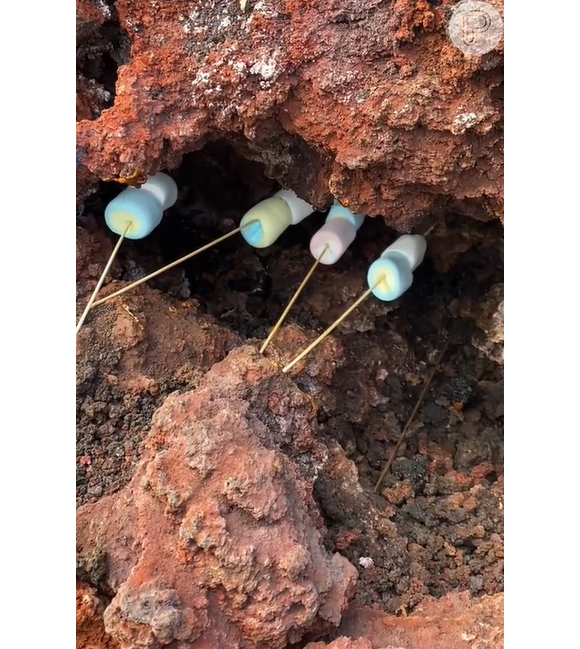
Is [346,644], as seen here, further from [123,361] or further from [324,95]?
[324,95]

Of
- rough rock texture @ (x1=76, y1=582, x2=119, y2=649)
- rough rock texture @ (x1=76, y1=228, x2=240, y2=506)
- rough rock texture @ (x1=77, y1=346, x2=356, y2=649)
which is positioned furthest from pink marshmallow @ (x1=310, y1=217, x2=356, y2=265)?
rough rock texture @ (x1=76, y1=582, x2=119, y2=649)

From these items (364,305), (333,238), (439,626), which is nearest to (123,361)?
(333,238)

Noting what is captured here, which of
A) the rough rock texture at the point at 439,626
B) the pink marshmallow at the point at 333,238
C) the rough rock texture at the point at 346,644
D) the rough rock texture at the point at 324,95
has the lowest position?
the rough rock texture at the point at 439,626

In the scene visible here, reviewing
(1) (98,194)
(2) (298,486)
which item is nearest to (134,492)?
(2) (298,486)

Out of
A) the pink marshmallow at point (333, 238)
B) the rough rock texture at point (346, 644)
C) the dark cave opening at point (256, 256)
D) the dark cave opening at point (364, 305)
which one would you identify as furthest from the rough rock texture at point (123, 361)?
the rough rock texture at point (346, 644)

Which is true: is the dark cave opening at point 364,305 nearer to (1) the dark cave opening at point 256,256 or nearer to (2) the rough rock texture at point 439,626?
(1) the dark cave opening at point 256,256

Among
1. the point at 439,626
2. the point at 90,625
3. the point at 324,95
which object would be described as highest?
the point at 324,95
